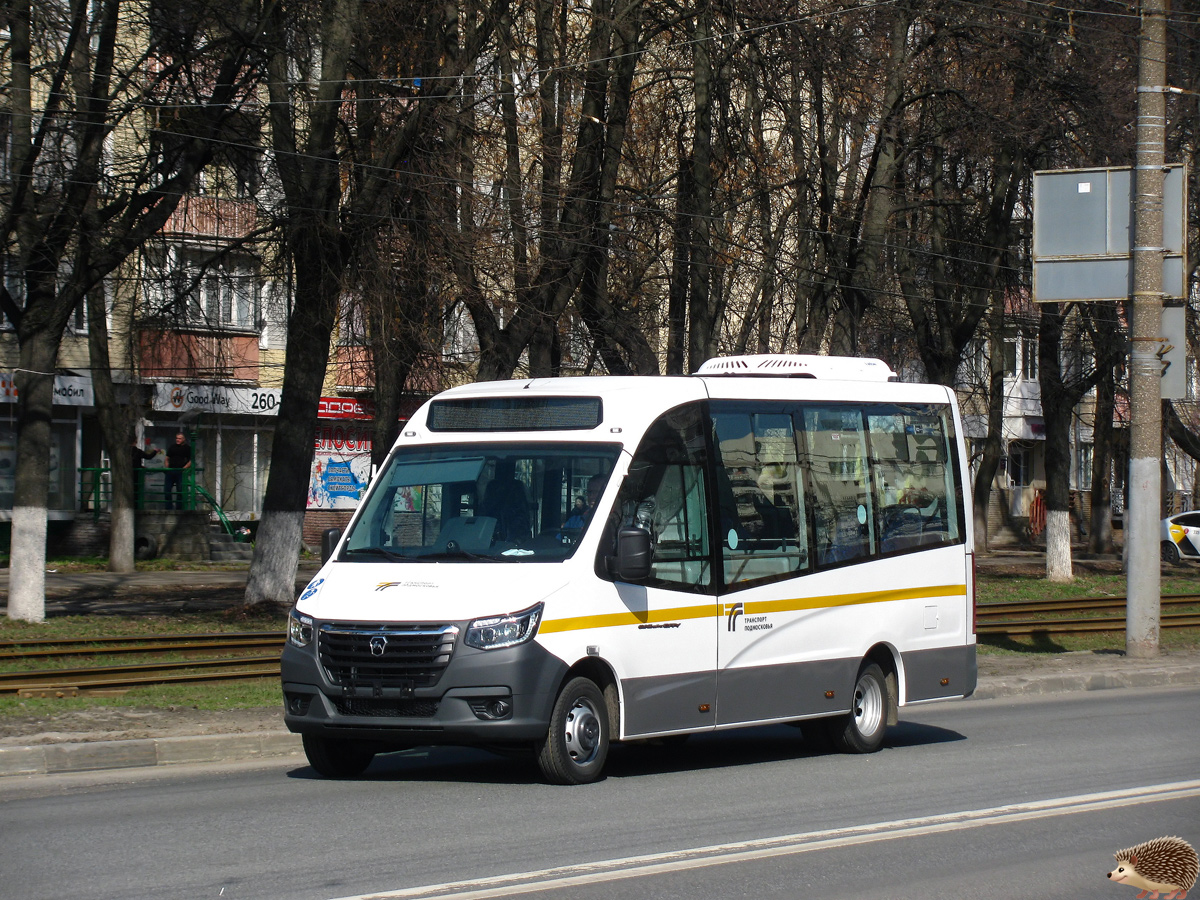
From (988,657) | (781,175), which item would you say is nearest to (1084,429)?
(781,175)

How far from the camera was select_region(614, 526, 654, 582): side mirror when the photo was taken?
8977 millimetres

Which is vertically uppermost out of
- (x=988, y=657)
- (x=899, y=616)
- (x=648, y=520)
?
(x=648, y=520)

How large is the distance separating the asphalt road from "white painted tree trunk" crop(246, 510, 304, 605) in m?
11.5

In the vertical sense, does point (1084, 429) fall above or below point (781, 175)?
below

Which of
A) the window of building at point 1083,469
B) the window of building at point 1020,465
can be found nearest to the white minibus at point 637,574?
the window of building at point 1020,465

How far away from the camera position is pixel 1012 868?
685cm

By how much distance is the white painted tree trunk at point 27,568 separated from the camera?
19.6 meters

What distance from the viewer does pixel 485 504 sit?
951 centimetres

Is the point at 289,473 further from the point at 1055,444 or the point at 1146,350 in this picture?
the point at 1055,444

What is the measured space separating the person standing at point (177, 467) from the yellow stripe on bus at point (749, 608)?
26.3m

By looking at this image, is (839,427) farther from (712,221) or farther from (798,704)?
(712,221)

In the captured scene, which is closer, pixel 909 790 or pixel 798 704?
pixel 909 790

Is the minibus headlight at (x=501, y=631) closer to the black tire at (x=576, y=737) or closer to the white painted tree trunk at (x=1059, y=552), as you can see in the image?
the black tire at (x=576, y=737)

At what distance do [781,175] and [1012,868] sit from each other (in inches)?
861
